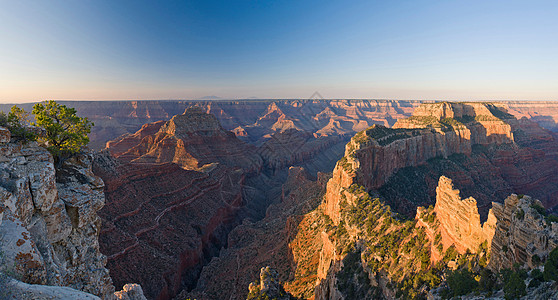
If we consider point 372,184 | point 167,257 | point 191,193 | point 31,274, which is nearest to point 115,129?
point 191,193

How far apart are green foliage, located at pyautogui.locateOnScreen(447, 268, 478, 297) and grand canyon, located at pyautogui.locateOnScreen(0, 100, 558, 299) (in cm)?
49

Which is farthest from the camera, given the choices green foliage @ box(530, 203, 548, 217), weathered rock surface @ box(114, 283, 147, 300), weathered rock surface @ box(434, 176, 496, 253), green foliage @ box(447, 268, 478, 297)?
weathered rock surface @ box(114, 283, 147, 300)

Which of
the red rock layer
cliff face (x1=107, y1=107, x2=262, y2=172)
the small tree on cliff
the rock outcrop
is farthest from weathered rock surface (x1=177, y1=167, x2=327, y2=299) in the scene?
cliff face (x1=107, y1=107, x2=262, y2=172)

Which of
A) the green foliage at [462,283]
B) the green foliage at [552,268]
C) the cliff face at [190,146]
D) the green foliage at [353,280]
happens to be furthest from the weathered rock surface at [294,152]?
the green foliage at [552,268]

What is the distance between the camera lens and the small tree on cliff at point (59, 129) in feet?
53.7

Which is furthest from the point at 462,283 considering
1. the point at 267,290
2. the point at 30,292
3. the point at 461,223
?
the point at 30,292

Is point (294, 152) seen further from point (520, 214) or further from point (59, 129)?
point (520, 214)

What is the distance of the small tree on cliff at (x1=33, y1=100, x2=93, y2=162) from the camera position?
16375 millimetres

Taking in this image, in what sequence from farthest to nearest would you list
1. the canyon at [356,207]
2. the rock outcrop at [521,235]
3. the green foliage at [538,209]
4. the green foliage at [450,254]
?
the canyon at [356,207], the green foliage at [450,254], the green foliage at [538,209], the rock outcrop at [521,235]

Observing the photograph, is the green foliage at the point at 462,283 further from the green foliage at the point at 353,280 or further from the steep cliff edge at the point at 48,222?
the steep cliff edge at the point at 48,222

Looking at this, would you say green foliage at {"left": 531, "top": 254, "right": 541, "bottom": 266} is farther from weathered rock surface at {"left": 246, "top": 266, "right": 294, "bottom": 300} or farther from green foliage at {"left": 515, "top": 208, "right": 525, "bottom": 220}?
weathered rock surface at {"left": 246, "top": 266, "right": 294, "bottom": 300}

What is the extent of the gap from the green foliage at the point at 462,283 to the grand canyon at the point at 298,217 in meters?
0.49

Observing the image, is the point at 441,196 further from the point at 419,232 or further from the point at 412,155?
the point at 412,155

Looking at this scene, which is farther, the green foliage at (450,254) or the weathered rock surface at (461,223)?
the green foliage at (450,254)
